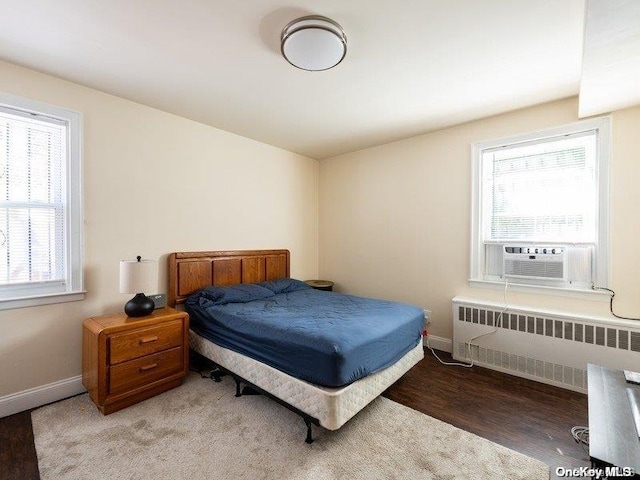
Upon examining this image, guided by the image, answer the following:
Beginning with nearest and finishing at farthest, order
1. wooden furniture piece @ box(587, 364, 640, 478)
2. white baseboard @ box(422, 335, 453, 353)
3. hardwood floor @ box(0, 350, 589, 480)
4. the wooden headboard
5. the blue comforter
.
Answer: wooden furniture piece @ box(587, 364, 640, 478)
hardwood floor @ box(0, 350, 589, 480)
the blue comforter
the wooden headboard
white baseboard @ box(422, 335, 453, 353)

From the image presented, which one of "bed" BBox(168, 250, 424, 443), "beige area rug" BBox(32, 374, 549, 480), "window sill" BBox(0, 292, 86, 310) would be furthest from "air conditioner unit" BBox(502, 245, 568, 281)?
"window sill" BBox(0, 292, 86, 310)

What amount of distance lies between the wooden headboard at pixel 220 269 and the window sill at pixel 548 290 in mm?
2443

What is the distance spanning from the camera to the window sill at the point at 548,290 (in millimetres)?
2463

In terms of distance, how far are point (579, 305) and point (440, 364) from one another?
4.44ft

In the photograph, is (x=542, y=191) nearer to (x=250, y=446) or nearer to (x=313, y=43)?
(x=313, y=43)

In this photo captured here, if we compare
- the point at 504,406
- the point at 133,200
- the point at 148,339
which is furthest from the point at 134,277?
the point at 504,406

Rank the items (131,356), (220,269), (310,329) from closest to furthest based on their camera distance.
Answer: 1. (310,329)
2. (131,356)
3. (220,269)

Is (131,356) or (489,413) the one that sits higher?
(131,356)

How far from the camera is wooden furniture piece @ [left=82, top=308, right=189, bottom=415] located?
6.74 ft

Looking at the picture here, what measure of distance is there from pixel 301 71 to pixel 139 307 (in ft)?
7.54

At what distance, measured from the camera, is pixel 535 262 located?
9.00ft

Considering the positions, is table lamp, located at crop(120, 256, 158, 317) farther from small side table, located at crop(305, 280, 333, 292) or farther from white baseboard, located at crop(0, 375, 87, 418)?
small side table, located at crop(305, 280, 333, 292)

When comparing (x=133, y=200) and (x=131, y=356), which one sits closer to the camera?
(x=131, y=356)

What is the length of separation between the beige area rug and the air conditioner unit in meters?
1.67
